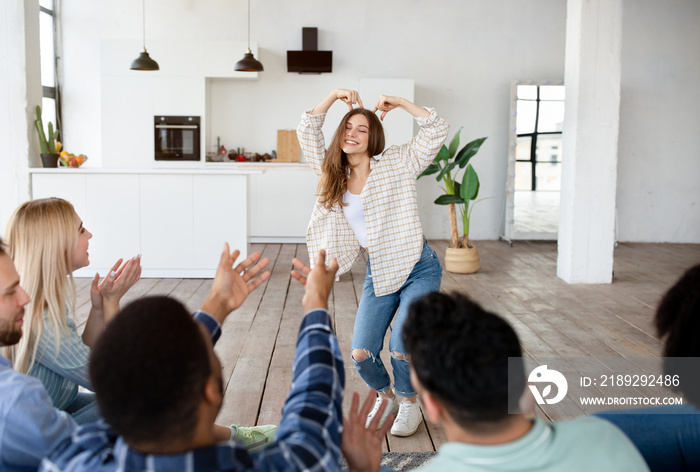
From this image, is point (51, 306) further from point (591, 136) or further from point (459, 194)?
point (459, 194)

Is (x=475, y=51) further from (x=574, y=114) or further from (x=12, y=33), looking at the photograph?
(x=12, y=33)

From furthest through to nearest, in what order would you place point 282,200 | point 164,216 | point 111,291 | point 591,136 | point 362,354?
point 282,200 → point 164,216 → point 591,136 → point 362,354 → point 111,291

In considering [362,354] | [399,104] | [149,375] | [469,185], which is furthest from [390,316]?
[469,185]

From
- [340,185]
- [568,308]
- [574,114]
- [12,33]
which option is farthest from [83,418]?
[574,114]

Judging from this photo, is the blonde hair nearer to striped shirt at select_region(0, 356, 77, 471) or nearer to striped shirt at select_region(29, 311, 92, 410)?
striped shirt at select_region(29, 311, 92, 410)

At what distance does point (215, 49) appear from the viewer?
25.4ft

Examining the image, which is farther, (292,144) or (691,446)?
(292,144)

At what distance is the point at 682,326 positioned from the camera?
1.20 meters

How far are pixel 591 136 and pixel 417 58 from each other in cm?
325

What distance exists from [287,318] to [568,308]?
2.03 meters

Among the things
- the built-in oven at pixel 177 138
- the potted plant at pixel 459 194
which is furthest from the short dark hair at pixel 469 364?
the built-in oven at pixel 177 138

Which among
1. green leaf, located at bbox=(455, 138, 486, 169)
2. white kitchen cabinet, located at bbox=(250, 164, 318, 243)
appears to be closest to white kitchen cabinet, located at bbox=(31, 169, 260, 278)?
green leaf, located at bbox=(455, 138, 486, 169)

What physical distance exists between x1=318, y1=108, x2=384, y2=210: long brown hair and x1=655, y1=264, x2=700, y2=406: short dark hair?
1.57 meters

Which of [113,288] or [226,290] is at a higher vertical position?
[226,290]
